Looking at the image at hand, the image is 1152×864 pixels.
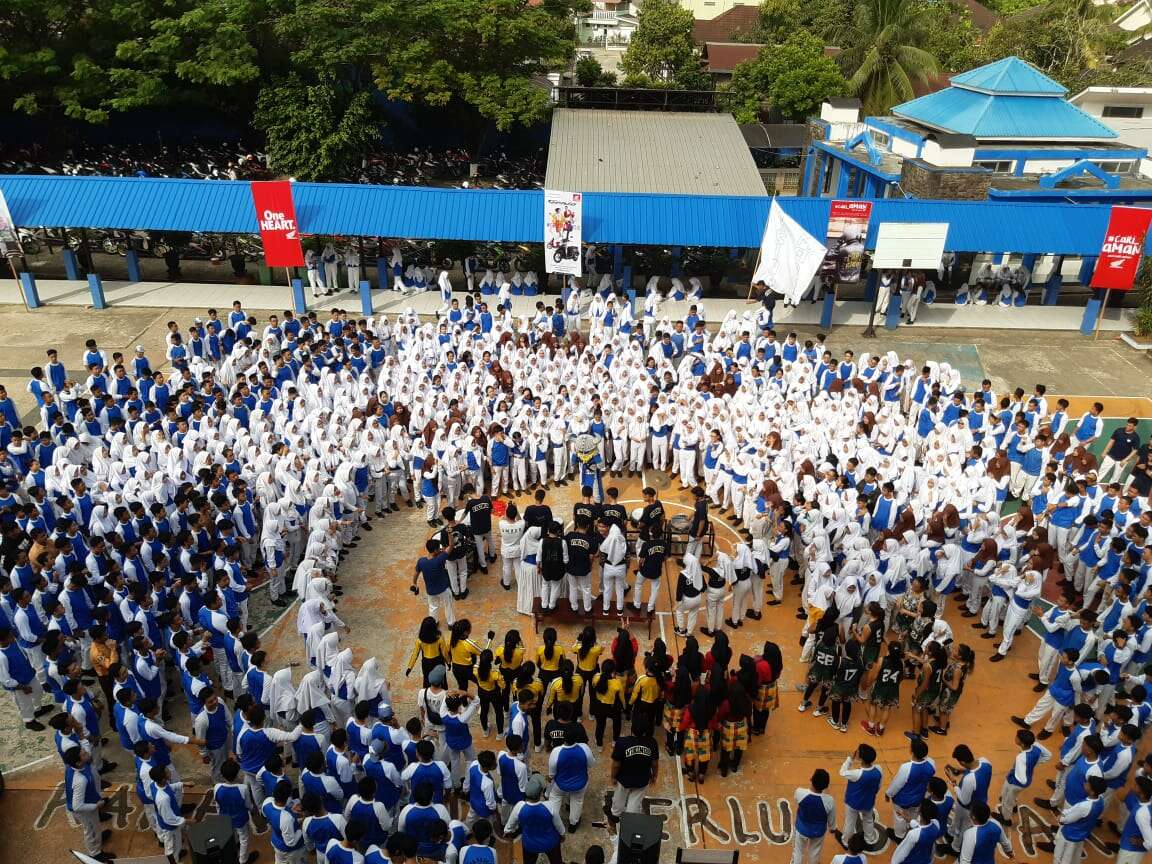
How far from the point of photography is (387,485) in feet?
49.6

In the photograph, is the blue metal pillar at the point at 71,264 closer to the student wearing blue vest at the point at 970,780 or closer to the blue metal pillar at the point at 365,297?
the blue metal pillar at the point at 365,297

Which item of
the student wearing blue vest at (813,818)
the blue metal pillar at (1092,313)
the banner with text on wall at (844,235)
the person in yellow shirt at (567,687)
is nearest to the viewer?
the student wearing blue vest at (813,818)

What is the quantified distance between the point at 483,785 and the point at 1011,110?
1047 inches

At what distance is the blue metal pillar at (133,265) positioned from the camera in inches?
985

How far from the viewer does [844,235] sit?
72.9 feet

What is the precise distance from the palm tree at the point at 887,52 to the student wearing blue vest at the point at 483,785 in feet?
122

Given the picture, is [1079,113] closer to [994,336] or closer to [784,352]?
[994,336]

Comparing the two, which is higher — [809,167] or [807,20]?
[807,20]

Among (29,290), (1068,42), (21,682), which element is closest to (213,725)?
(21,682)

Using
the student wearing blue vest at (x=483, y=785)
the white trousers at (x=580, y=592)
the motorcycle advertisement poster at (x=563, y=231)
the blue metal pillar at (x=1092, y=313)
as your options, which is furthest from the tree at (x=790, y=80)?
the student wearing blue vest at (x=483, y=785)

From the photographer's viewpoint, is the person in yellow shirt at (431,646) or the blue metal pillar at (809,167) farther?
the blue metal pillar at (809,167)

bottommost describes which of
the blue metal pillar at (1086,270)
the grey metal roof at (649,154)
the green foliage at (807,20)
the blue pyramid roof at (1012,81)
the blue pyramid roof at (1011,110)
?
the blue metal pillar at (1086,270)

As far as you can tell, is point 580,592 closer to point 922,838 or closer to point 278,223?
point 922,838

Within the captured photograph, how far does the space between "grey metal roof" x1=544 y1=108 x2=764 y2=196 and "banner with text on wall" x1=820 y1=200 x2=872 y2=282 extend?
4.79 metres
